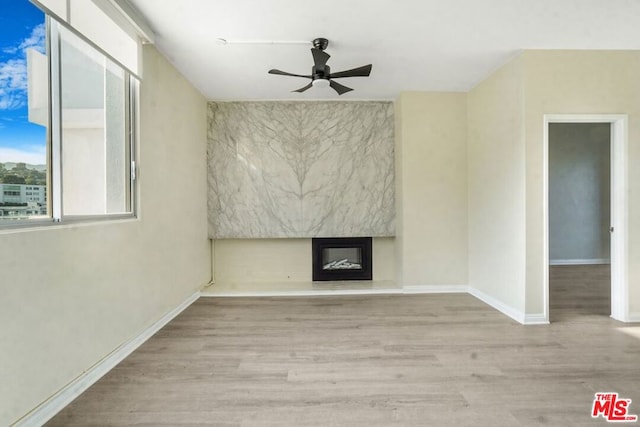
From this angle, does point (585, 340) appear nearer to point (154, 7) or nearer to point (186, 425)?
point (186, 425)

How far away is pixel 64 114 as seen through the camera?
1.95 metres

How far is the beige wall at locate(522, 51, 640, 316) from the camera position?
120 inches

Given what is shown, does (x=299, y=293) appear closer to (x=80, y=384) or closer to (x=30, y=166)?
(x=80, y=384)

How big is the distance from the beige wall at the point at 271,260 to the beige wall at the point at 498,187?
1237 millimetres

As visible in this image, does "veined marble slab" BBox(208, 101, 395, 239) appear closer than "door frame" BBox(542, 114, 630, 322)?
No

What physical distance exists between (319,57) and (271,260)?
3.09 m

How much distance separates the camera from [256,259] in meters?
4.81

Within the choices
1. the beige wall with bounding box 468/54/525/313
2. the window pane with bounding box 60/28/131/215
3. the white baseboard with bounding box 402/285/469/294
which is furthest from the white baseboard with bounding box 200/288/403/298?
the window pane with bounding box 60/28/131/215

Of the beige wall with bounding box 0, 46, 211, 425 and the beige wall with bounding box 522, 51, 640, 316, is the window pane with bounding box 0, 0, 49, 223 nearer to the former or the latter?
the beige wall with bounding box 0, 46, 211, 425

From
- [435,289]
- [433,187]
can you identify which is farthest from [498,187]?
[435,289]

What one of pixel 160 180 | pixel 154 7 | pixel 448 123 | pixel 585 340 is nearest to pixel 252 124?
pixel 160 180

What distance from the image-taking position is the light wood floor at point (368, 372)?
1.76 metres

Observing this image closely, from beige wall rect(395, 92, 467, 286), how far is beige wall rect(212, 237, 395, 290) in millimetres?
606
